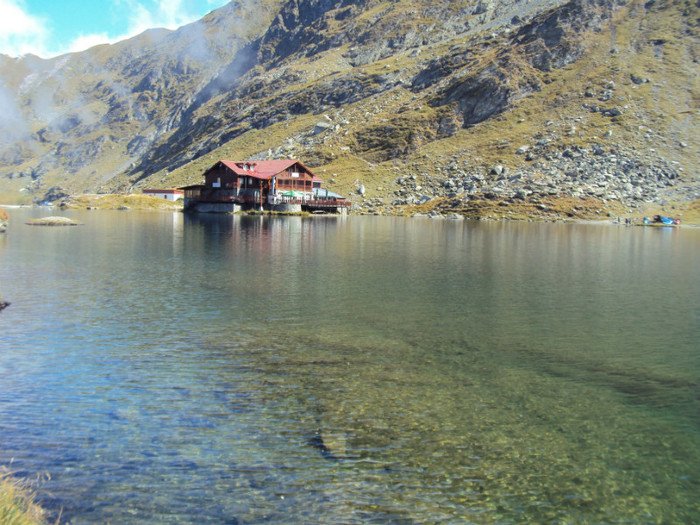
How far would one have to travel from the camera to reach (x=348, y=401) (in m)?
16.2

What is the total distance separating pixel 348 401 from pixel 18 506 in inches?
369

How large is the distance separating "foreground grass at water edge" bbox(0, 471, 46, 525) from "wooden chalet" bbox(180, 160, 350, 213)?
127m

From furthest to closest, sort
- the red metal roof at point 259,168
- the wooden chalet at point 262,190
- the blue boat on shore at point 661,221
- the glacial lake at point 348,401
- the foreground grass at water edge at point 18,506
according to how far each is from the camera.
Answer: the wooden chalet at point 262,190, the red metal roof at point 259,168, the blue boat on shore at point 661,221, the glacial lake at point 348,401, the foreground grass at water edge at point 18,506

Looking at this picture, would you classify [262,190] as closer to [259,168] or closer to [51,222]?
[259,168]

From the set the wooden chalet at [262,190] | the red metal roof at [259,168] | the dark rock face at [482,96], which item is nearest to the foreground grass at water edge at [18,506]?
the wooden chalet at [262,190]

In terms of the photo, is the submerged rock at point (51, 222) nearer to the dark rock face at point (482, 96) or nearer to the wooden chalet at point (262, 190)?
the wooden chalet at point (262, 190)

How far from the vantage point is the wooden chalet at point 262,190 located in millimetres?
138250

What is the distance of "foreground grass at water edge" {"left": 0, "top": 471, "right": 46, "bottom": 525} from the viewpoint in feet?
26.2

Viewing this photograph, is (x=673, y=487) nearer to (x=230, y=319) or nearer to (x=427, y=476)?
(x=427, y=476)

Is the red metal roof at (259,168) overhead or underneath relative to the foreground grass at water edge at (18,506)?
overhead

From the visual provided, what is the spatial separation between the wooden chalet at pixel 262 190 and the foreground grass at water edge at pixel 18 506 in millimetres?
126779

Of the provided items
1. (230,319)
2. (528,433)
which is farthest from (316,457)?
(230,319)

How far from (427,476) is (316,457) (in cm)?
280

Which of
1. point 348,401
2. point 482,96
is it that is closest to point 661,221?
point 482,96
